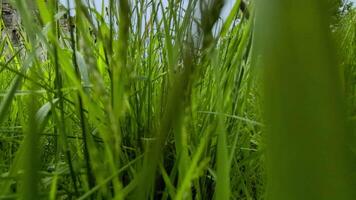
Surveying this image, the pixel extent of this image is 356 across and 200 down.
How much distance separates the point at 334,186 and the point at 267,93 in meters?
0.02

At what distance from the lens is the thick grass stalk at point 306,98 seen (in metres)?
0.10

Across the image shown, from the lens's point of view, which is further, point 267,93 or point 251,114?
point 251,114

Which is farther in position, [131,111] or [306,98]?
[131,111]

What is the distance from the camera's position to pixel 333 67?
4.0 inches

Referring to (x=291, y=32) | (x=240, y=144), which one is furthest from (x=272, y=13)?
A: (x=240, y=144)

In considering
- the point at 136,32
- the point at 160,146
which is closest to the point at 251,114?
the point at 136,32

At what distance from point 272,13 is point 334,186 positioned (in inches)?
1.5

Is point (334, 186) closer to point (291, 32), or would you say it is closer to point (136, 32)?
point (291, 32)

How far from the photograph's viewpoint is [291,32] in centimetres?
10

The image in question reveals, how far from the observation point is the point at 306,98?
11cm

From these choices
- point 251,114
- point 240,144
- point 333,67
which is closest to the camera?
point 333,67

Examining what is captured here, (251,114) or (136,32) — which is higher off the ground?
(136,32)

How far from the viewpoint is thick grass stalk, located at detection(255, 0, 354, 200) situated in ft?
0.34

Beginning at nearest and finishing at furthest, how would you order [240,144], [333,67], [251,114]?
[333,67] → [240,144] → [251,114]
